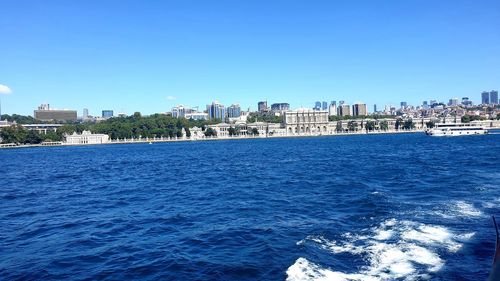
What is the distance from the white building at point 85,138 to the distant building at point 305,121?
2298 inches

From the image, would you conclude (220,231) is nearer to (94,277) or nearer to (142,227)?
(142,227)

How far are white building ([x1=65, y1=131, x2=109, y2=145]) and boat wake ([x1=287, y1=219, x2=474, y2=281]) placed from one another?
12053 cm

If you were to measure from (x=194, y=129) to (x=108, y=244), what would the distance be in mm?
131888

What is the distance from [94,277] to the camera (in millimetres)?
8609

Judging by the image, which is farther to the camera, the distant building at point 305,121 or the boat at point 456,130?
the distant building at point 305,121

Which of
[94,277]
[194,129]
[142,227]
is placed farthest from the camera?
[194,129]

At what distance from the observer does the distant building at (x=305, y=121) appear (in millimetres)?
139250

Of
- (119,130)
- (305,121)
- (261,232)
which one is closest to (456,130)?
(305,121)

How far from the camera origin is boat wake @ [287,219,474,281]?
800cm

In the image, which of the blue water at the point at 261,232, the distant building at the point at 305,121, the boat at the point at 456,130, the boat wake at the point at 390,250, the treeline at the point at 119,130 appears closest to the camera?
the boat wake at the point at 390,250

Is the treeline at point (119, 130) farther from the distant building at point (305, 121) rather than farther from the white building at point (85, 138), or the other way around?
the distant building at point (305, 121)

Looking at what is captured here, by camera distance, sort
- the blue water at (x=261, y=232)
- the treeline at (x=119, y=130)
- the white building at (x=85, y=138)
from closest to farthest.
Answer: the blue water at (x=261, y=232), the treeline at (x=119, y=130), the white building at (x=85, y=138)

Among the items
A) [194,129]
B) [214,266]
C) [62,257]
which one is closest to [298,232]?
[214,266]

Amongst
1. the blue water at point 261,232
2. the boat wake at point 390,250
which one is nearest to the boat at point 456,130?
the blue water at point 261,232
